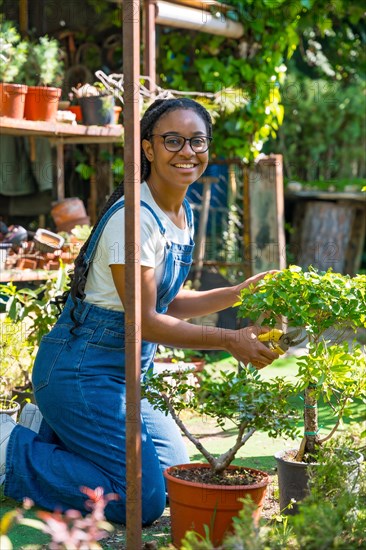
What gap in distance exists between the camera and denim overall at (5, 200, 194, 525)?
358 cm

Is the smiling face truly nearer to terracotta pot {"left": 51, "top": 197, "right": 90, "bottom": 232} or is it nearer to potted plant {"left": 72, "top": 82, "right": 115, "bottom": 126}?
potted plant {"left": 72, "top": 82, "right": 115, "bottom": 126}

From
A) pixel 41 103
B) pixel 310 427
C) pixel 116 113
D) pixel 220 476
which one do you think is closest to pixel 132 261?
pixel 220 476

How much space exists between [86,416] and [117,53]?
5097 millimetres

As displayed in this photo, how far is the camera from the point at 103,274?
3.65 m

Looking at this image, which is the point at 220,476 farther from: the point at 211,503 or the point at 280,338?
the point at 280,338

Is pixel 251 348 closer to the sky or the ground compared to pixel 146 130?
closer to the ground

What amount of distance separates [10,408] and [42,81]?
278cm

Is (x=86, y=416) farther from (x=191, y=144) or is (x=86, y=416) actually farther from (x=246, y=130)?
(x=246, y=130)

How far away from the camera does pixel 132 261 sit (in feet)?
8.89

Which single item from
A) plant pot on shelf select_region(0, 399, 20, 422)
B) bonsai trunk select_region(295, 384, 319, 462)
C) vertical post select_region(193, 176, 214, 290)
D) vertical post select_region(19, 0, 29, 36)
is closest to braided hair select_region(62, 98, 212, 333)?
plant pot on shelf select_region(0, 399, 20, 422)

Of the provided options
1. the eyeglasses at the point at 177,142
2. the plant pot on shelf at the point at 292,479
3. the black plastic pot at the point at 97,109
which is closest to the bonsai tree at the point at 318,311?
the plant pot on shelf at the point at 292,479

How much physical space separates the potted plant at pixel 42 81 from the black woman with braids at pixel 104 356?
102 inches

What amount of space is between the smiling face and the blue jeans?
1.99 ft

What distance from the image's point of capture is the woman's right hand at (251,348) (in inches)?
124
